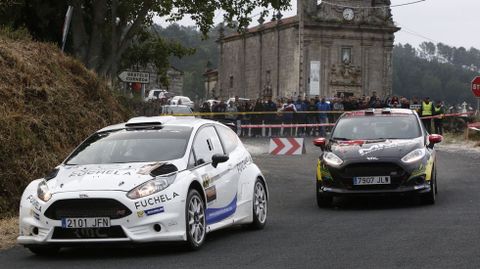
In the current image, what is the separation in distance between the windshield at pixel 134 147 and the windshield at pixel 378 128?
5.34m

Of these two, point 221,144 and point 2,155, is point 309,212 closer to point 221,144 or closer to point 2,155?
point 221,144

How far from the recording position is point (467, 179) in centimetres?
2045

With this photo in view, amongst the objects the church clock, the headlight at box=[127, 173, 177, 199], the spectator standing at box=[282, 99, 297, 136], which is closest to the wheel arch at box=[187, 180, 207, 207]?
the headlight at box=[127, 173, 177, 199]

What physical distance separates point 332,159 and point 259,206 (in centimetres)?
283

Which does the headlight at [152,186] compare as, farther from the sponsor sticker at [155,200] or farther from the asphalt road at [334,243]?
the asphalt road at [334,243]

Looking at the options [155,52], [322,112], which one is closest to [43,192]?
[155,52]

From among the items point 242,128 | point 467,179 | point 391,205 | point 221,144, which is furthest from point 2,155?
point 242,128

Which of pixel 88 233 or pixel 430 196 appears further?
pixel 430 196

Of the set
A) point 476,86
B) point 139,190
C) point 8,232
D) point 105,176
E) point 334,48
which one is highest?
point 334,48

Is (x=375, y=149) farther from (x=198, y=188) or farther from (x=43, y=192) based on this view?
(x=43, y=192)

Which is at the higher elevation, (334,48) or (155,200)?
(334,48)

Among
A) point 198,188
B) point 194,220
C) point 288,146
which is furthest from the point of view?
point 288,146

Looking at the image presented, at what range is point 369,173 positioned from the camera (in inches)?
598

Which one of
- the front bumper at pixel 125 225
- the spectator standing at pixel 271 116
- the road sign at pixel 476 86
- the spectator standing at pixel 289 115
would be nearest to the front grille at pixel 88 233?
the front bumper at pixel 125 225
